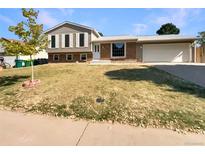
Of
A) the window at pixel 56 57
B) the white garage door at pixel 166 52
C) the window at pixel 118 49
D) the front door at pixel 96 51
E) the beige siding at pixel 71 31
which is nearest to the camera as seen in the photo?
the white garage door at pixel 166 52

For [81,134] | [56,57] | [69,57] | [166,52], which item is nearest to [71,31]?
[69,57]

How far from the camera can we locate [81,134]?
509cm

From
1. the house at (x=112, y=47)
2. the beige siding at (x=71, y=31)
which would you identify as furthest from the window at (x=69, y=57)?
the beige siding at (x=71, y=31)

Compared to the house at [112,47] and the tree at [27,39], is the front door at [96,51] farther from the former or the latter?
the tree at [27,39]

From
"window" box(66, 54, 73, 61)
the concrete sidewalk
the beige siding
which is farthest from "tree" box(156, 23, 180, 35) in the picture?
the concrete sidewalk

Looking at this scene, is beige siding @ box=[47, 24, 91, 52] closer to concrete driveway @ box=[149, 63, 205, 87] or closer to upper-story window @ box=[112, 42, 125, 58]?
upper-story window @ box=[112, 42, 125, 58]

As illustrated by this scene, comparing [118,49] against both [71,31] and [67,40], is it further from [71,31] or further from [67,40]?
[67,40]

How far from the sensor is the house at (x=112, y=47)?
24.5 metres

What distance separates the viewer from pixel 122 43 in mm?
25734

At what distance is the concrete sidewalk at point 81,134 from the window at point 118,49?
20.4 m

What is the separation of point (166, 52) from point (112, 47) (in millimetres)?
6043
